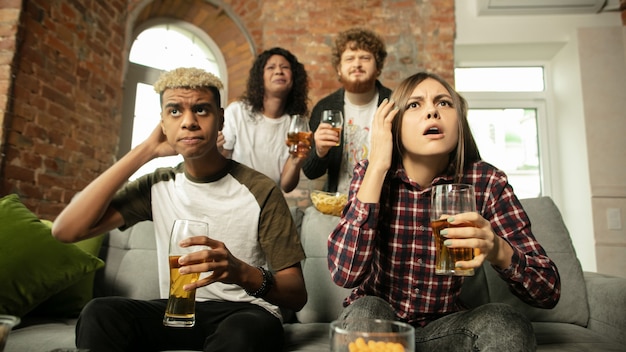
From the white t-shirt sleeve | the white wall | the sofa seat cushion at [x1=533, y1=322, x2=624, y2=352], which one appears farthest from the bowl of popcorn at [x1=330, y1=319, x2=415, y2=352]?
the white wall

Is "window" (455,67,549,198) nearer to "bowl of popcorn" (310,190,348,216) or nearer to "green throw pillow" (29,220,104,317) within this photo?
"bowl of popcorn" (310,190,348,216)

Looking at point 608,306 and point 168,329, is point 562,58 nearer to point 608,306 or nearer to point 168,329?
point 608,306

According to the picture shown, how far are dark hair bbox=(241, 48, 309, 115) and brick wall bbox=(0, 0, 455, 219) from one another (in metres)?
1.21

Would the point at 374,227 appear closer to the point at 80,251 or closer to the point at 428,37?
the point at 80,251

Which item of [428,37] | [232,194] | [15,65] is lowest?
[232,194]

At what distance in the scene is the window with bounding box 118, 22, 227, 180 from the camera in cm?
375

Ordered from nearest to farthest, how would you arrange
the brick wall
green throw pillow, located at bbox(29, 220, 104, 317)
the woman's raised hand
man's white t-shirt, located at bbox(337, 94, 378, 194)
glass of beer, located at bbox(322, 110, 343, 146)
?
the woman's raised hand
green throw pillow, located at bbox(29, 220, 104, 317)
glass of beer, located at bbox(322, 110, 343, 146)
man's white t-shirt, located at bbox(337, 94, 378, 194)
the brick wall

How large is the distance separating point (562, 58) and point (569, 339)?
3.29 m

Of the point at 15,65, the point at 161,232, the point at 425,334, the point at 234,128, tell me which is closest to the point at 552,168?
the point at 234,128

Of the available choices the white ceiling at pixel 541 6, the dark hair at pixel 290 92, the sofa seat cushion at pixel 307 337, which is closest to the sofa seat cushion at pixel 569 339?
the sofa seat cushion at pixel 307 337

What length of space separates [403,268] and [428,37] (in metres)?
3.05

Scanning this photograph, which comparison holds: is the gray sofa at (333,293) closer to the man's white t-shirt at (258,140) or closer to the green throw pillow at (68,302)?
the green throw pillow at (68,302)

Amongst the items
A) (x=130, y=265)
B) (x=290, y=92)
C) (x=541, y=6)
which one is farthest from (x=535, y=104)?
(x=130, y=265)

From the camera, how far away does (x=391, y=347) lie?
0.60 meters
